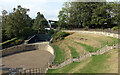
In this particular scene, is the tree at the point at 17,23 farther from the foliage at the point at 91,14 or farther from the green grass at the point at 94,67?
the green grass at the point at 94,67

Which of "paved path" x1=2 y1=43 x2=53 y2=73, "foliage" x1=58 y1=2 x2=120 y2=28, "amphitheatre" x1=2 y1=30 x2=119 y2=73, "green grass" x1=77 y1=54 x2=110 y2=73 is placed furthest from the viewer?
"foliage" x1=58 y1=2 x2=120 y2=28

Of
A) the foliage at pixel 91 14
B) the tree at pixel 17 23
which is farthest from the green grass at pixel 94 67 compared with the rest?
the tree at pixel 17 23

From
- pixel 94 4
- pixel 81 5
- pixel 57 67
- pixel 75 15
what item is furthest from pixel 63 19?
pixel 57 67

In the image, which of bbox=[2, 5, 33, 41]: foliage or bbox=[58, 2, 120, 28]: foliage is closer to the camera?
bbox=[58, 2, 120, 28]: foliage

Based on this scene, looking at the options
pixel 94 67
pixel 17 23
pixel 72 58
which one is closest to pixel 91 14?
pixel 72 58

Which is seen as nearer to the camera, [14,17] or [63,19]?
[14,17]

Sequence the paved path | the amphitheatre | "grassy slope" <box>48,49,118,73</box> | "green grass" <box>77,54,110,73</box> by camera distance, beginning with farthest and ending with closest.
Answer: the paved path
the amphitheatre
"green grass" <box>77,54,110,73</box>
"grassy slope" <box>48,49,118,73</box>

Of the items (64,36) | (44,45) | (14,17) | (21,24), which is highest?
(14,17)

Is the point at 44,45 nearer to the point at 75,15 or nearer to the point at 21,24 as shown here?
the point at 21,24

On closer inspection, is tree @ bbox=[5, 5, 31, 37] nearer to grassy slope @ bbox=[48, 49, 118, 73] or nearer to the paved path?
the paved path

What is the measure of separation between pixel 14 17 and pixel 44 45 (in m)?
19.2

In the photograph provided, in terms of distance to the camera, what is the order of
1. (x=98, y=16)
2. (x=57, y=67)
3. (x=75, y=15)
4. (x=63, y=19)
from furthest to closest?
(x=63, y=19)
(x=75, y=15)
(x=98, y=16)
(x=57, y=67)

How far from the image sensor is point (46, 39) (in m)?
51.0

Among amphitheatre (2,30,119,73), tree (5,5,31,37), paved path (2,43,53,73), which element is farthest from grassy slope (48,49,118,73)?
tree (5,5,31,37)
